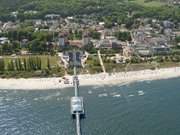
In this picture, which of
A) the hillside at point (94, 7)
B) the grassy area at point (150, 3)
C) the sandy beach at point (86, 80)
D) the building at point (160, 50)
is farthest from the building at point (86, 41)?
the grassy area at point (150, 3)

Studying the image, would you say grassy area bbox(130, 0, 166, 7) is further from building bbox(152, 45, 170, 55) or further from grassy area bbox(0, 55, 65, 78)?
grassy area bbox(0, 55, 65, 78)

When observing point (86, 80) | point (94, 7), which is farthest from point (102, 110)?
point (94, 7)

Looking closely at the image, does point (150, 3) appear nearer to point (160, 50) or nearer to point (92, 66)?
point (160, 50)

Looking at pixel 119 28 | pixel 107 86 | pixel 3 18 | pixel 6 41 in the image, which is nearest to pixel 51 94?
pixel 107 86

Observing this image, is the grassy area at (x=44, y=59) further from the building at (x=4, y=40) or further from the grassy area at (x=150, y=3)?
the grassy area at (x=150, y=3)

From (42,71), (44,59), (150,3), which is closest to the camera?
(42,71)

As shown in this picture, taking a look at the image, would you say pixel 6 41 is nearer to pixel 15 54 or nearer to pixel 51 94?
pixel 15 54
